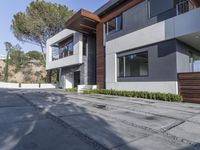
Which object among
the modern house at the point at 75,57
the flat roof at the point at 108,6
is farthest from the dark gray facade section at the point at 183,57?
the modern house at the point at 75,57

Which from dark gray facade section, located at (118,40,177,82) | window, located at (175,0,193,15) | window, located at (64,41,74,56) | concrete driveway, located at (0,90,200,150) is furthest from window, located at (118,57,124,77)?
window, located at (64,41,74,56)

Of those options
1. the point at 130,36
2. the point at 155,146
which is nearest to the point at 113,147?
the point at 155,146

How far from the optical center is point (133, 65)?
12648 mm

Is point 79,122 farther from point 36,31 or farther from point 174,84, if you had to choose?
point 36,31

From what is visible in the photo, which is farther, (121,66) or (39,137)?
(121,66)

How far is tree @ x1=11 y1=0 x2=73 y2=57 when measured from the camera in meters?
26.0

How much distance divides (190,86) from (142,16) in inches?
229

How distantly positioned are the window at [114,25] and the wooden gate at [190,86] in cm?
684

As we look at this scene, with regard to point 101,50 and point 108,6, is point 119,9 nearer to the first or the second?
point 108,6

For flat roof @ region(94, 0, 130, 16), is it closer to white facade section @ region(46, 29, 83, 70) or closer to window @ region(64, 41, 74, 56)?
white facade section @ region(46, 29, 83, 70)

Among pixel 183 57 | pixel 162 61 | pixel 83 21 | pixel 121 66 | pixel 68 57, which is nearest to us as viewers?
pixel 162 61

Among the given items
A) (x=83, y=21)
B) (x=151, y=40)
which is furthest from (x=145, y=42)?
(x=83, y=21)

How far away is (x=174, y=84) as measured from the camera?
9922mm

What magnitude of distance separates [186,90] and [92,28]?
11249 millimetres
